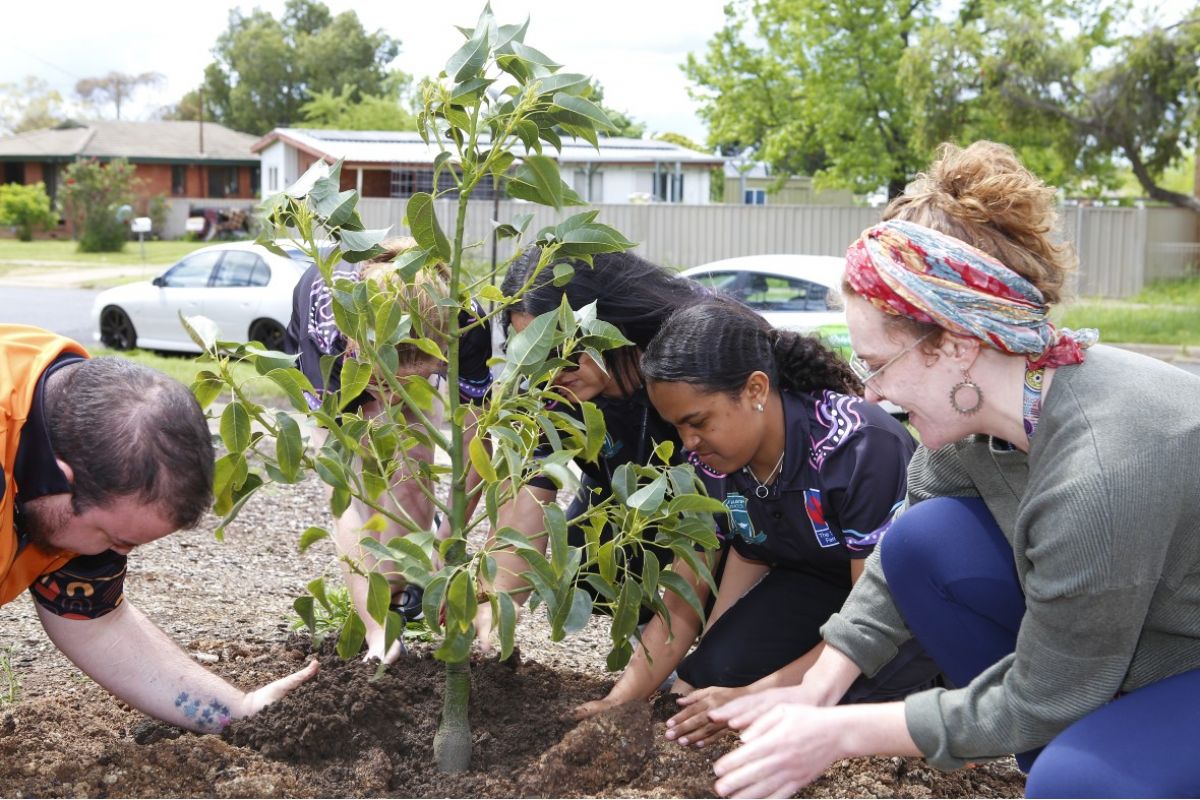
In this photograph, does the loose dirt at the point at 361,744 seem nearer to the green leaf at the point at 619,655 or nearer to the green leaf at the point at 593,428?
the green leaf at the point at 619,655

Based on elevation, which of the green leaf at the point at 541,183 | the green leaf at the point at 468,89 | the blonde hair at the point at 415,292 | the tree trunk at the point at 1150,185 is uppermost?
the tree trunk at the point at 1150,185

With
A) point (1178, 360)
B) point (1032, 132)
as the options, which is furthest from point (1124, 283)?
point (1178, 360)

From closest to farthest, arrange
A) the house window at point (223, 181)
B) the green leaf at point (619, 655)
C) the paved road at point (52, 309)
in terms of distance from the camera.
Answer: the green leaf at point (619, 655) < the paved road at point (52, 309) < the house window at point (223, 181)

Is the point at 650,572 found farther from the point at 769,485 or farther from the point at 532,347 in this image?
the point at 769,485

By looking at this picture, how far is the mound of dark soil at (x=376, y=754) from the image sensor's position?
2.34 meters

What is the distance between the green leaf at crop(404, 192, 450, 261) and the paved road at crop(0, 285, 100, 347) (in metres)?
12.1

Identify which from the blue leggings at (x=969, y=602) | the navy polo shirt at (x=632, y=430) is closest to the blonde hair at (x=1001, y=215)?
the blue leggings at (x=969, y=602)

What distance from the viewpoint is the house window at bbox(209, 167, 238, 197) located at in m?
47.3

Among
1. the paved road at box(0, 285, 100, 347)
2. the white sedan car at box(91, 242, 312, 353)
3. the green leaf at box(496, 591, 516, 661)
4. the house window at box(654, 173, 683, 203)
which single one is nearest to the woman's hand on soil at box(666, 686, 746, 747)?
the green leaf at box(496, 591, 516, 661)

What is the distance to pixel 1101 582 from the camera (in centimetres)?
175

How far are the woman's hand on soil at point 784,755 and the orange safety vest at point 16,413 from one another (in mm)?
1260

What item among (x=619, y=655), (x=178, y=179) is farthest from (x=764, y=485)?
(x=178, y=179)

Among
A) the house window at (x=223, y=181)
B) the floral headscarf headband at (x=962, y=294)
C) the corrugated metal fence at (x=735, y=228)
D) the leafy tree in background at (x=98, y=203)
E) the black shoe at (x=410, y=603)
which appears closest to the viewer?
the floral headscarf headband at (x=962, y=294)

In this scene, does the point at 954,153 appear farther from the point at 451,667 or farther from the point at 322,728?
the point at 322,728
